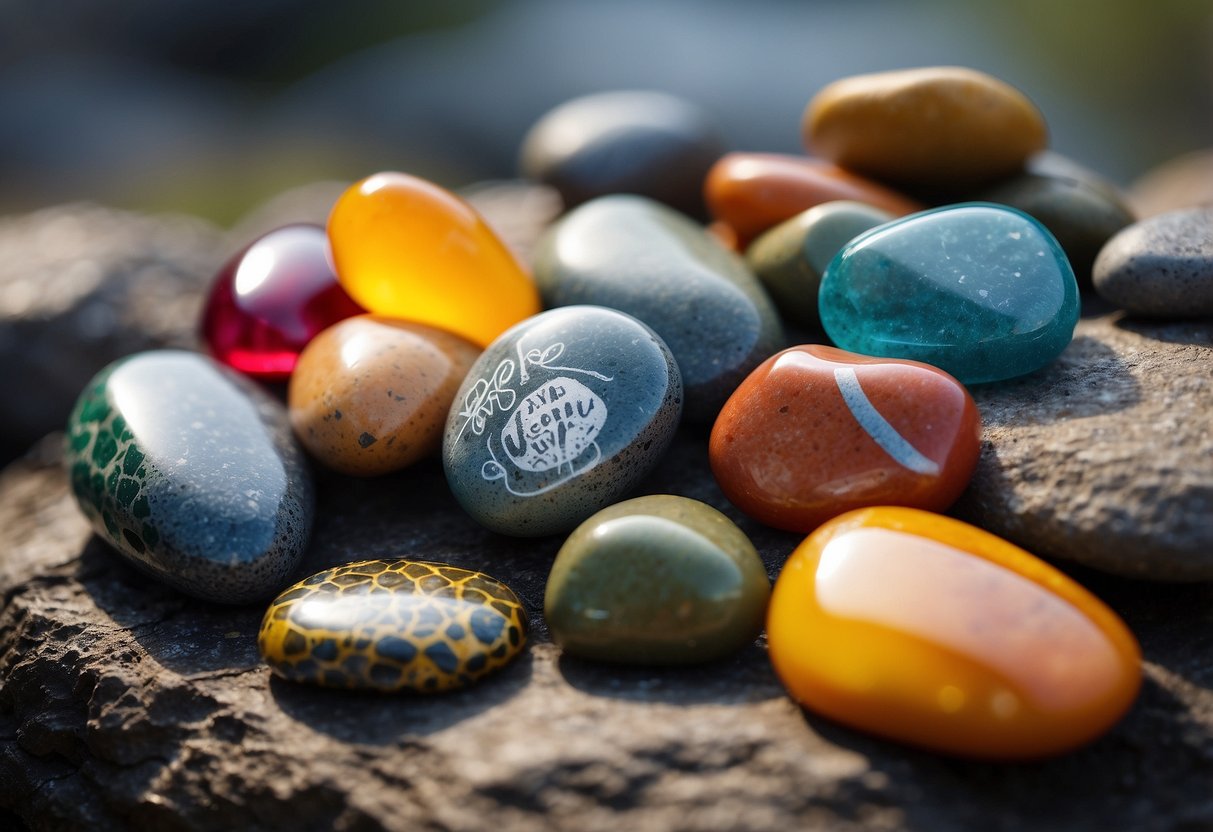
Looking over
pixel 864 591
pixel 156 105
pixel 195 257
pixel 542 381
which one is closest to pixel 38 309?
pixel 195 257

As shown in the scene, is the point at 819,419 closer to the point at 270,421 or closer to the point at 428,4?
the point at 270,421

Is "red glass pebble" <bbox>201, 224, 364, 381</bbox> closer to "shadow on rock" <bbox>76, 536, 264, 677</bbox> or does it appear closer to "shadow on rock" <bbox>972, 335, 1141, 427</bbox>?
"shadow on rock" <bbox>76, 536, 264, 677</bbox>

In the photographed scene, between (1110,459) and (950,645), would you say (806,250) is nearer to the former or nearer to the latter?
(1110,459)

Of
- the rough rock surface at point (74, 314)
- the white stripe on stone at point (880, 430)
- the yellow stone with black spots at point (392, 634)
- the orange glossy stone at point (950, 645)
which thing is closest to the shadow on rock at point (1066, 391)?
the white stripe on stone at point (880, 430)

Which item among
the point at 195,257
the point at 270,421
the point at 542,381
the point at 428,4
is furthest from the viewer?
the point at 428,4

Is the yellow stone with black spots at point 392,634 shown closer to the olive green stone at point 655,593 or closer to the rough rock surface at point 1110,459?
the olive green stone at point 655,593

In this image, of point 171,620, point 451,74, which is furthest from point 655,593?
point 451,74

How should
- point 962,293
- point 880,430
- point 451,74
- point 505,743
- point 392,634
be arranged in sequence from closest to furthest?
point 505,743 < point 392,634 < point 880,430 < point 962,293 < point 451,74
